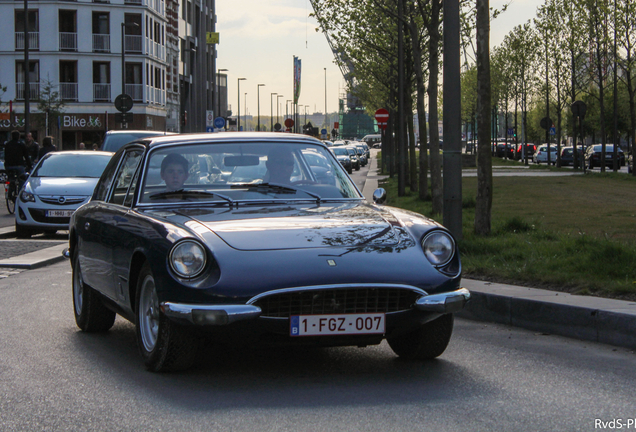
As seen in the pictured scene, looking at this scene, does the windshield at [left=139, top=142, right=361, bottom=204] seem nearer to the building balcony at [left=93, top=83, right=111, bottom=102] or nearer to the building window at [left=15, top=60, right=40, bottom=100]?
the building window at [left=15, top=60, right=40, bottom=100]

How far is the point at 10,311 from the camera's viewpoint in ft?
26.5

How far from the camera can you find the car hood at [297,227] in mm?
5215

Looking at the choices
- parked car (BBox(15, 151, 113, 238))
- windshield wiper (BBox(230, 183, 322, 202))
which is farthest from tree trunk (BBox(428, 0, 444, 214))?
windshield wiper (BBox(230, 183, 322, 202))

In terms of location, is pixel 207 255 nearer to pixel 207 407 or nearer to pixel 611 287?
pixel 207 407

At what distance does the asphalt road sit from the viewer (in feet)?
14.4

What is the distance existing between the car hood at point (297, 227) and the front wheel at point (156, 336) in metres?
0.52

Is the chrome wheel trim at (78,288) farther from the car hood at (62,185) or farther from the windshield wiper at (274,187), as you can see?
the car hood at (62,185)

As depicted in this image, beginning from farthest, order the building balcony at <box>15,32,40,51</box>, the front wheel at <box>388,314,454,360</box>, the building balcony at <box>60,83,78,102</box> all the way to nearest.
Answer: the building balcony at <box>60,83,78,102</box>
the building balcony at <box>15,32,40,51</box>
the front wheel at <box>388,314,454,360</box>

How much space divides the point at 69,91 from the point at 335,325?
60362 mm

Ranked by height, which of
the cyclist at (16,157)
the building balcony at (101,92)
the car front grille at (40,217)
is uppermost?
the building balcony at (101,92)

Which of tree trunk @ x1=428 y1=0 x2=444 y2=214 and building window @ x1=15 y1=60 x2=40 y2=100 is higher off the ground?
building window @ x1=15 y1=60 x2=40 y2=100

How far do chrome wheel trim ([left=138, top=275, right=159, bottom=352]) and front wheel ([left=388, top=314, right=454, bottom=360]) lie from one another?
1.42m

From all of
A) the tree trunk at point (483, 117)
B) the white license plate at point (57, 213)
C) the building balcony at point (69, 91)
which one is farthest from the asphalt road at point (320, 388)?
the building balcony at point (69, 91)

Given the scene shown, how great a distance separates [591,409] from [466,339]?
210 cm
